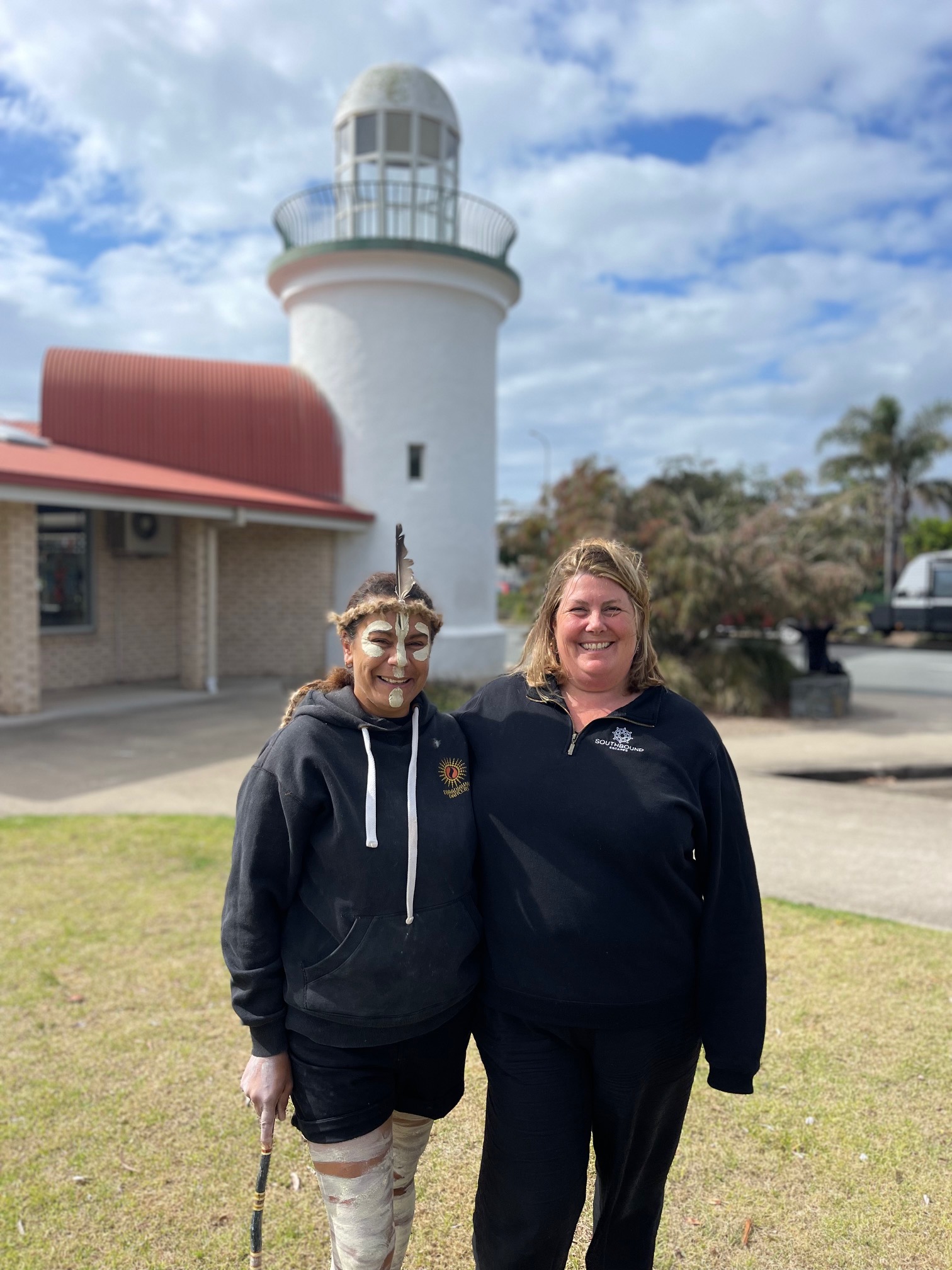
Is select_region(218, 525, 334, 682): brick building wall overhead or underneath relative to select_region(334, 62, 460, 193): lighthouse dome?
underneath

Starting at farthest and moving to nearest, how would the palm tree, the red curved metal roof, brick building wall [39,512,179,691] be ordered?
the palm tree → the red curved metal roof → brick building wall [39,512,179,691]

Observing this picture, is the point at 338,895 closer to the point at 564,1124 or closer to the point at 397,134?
the point at 564,1124

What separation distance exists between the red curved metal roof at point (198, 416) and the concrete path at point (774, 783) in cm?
407

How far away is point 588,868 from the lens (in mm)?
2027

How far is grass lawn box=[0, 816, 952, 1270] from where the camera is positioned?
8.77 ft

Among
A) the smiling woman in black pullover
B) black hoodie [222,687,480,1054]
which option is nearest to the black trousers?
the smiling woman in black pullover

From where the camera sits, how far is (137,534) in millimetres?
13688

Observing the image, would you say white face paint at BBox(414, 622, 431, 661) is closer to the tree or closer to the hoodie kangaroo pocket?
the hoodie kangaroo pocket

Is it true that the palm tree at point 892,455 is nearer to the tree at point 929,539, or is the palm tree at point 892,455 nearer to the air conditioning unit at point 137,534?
the tree at point 929,539

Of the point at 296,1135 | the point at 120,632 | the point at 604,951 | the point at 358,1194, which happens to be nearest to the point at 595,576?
the point at 604,951

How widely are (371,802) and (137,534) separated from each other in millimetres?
12782

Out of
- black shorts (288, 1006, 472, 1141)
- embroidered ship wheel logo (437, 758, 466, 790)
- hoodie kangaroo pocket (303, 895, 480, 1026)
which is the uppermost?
embroidered ship wheel logo (437, 758, 466, 790)

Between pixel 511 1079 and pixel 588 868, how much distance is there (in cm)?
49

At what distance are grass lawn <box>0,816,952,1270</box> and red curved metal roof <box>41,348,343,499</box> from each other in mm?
10856
